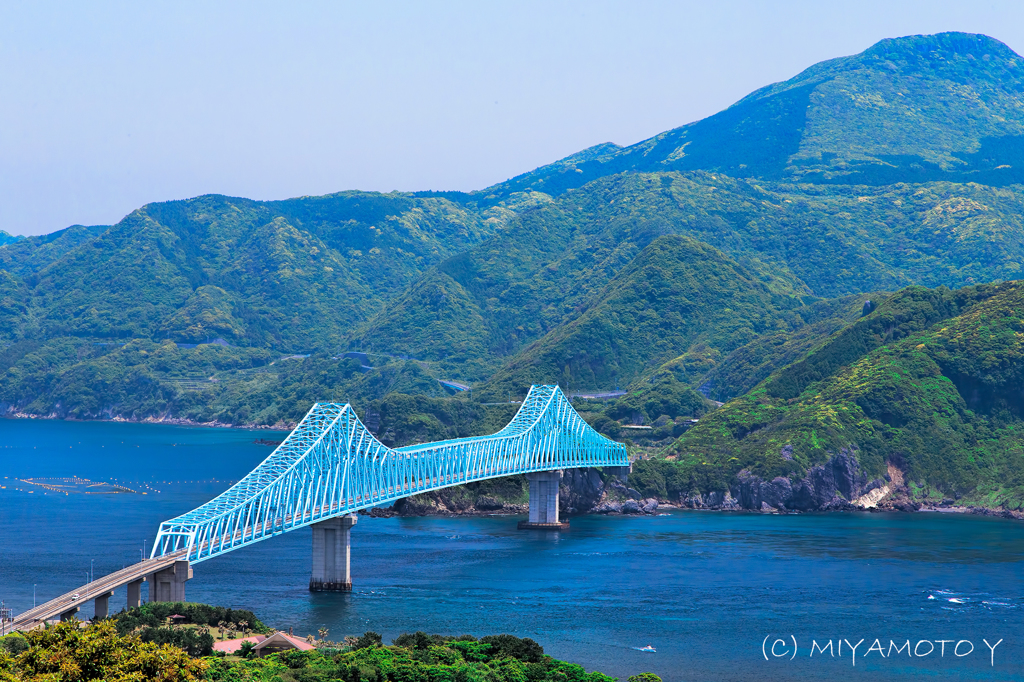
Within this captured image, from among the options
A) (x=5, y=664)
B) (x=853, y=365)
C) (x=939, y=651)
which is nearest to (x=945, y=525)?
(x=853, y=365)

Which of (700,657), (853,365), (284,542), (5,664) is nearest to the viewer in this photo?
(5,664)

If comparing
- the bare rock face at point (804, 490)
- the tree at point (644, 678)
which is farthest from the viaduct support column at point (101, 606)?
the bare rock face at point (804, 490)

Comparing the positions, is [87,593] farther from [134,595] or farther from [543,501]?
[543,501]

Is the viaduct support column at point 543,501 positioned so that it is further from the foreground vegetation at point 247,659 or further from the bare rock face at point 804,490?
the foreground vegetation at point 247,659

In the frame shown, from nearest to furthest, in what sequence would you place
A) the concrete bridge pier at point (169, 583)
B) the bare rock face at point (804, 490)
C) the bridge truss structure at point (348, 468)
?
the concrete bridge pier at point (169, 583) → the bridge truss structure at point (348, 468) → the bare rock face at point (804, 490)

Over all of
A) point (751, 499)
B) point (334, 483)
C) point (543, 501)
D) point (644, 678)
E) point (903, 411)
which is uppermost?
point (903, 411)

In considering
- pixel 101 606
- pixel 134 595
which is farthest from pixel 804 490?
pixel 101 606

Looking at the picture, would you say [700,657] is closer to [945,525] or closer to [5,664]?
[5,664]
